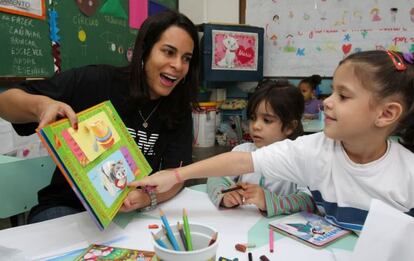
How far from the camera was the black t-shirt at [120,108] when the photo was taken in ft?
3.91

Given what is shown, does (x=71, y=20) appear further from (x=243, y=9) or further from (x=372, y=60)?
(x=243, y=9)

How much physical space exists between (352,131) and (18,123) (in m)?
1.04

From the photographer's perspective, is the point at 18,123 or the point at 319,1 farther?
the point at 319,1

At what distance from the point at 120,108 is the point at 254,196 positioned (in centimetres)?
60

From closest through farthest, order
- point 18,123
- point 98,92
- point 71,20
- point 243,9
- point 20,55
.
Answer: point 18,123 → point 98,92 → point 20,55 → point 71,20 → point 243,9

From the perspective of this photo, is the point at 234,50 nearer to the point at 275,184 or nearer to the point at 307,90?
the point at 307,90

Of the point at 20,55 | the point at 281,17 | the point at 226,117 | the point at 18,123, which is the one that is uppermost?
the point at 281,17

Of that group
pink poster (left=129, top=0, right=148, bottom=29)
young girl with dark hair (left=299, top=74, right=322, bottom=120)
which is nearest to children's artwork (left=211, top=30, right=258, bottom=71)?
young girl with dark hair (left=299, top=74, right=322, bottom=120)

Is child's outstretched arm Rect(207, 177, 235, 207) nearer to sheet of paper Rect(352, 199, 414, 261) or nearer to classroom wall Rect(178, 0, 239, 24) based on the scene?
sheet of paper Rect(352, 199, 414, 261)

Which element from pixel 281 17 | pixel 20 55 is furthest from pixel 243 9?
pixel 20 55

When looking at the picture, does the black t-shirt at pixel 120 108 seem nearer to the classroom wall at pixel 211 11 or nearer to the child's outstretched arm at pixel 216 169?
the child's outstretched arm at pixel 216 169

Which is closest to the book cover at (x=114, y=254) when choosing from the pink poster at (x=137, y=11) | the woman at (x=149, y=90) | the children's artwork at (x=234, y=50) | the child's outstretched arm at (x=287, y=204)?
the child's outstretched arm at (x=287, y=204)

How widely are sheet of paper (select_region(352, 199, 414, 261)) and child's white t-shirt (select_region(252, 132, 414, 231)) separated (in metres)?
0.24

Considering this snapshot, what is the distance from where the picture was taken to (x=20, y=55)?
1.90 metres
